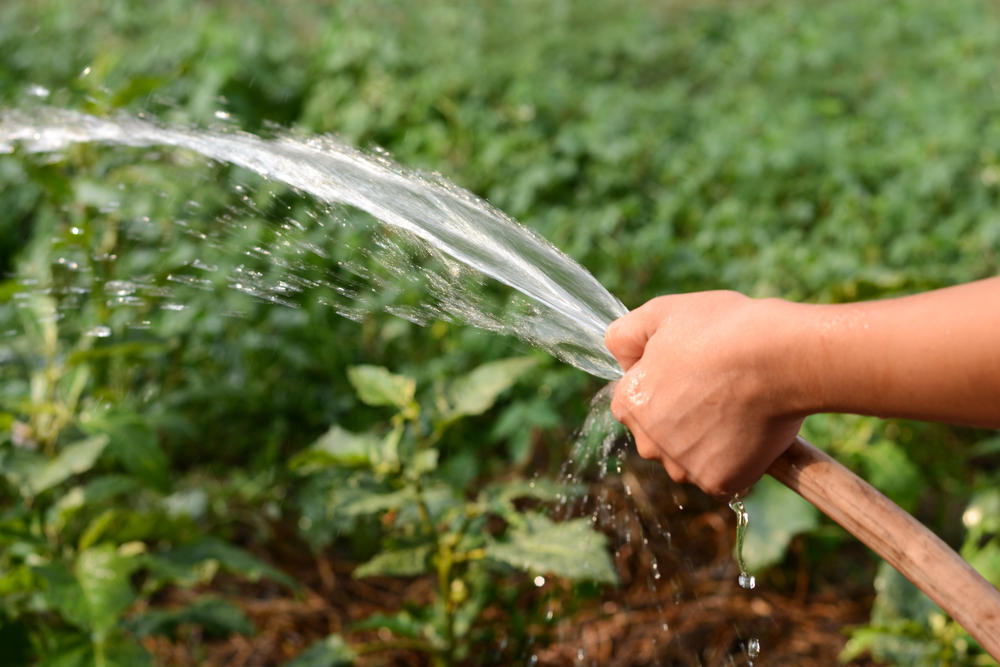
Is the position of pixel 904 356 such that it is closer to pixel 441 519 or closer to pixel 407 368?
pixel 441 519

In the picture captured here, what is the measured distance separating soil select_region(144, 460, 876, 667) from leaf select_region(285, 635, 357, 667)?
11.8 inches

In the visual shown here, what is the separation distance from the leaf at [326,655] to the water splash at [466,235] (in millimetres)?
674

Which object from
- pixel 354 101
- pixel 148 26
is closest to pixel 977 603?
pixel 354 101

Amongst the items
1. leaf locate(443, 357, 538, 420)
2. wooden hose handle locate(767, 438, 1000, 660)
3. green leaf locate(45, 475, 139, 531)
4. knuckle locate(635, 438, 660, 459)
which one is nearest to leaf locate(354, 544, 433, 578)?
leaf locate(443, 357, 538, 420)

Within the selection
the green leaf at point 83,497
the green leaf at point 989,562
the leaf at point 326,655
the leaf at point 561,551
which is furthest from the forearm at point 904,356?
the green leaf at point 83,497

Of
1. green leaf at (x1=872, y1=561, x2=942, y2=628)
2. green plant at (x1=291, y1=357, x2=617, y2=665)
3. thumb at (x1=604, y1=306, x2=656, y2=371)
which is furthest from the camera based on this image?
green leaf at (x1=872, y1=561, x2=942, y2=628)

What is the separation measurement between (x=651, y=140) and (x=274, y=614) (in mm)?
2729

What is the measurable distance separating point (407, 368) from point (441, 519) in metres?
1.03

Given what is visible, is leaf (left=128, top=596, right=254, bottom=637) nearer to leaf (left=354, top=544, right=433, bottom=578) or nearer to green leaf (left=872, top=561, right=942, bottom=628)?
leaf (left=354, top=544, right=433, bottom=578)

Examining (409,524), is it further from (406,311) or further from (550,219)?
(550,219)

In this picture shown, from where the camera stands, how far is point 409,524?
1.87 meters

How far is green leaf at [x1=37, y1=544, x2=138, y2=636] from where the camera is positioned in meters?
1.60

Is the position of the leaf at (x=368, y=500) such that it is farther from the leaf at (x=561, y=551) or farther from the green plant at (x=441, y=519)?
the leaf at (x=561, y=551)

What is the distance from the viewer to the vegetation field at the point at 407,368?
1892 millimetres
